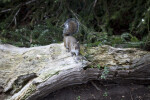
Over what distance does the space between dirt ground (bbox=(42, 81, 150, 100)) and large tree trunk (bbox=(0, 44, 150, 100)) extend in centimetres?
10

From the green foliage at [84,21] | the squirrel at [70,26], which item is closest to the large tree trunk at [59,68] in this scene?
the squirrel at [70,26]

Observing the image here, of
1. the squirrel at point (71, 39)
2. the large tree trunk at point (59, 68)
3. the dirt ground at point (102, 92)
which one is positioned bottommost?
the dirt ground at point (102, 92)

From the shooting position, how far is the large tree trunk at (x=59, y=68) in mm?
2430

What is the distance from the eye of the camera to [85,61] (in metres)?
2.53

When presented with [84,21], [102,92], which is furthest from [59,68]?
[84,21]

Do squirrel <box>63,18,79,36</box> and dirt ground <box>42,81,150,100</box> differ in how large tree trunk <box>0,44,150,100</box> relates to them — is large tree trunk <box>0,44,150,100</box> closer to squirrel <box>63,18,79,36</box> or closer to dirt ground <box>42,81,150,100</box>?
dirt ground <box>42,81,150,100</box>

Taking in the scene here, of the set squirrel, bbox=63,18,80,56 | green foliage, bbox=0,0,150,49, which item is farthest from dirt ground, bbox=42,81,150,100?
green foliage, bbox=0,0,150,49

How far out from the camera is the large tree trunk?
2430mm

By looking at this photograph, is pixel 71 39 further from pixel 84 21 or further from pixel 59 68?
pixel 84 21

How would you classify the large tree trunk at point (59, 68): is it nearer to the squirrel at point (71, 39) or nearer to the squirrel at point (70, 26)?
the squirrel at point (71, 39)

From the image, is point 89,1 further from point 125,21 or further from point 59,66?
point 59,66

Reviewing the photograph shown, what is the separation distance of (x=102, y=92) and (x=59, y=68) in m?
0.74

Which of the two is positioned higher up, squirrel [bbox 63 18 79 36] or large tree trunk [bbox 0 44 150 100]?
squirrel [bbox 63 18 79 36]

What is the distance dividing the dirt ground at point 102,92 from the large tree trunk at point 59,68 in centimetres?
10
